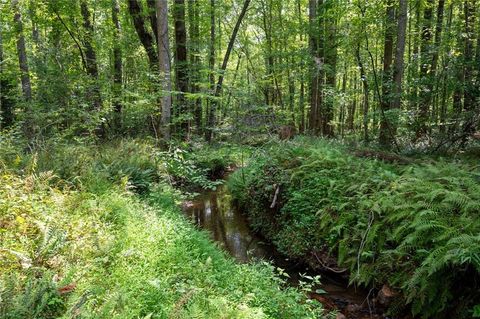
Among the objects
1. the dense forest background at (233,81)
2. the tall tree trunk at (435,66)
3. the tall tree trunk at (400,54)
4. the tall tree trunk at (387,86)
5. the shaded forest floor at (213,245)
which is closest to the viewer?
the shaded forest floor at (213,245)

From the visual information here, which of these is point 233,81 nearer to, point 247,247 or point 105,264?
point 247,247

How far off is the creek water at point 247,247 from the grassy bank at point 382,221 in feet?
0.85

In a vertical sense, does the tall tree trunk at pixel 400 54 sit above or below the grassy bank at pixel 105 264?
above

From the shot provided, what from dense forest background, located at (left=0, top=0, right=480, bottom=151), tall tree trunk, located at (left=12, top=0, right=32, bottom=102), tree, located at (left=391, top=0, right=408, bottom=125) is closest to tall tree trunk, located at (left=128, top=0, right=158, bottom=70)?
dense forest background, located at (left=0, top=0, right=480, bottom=151)

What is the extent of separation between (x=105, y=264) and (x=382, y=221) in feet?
14.2

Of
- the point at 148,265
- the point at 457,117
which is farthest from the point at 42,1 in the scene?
the point at 457,117

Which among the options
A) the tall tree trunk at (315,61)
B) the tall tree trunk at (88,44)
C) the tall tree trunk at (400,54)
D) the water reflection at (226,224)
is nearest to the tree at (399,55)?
the tall tree trunk at (400,54)

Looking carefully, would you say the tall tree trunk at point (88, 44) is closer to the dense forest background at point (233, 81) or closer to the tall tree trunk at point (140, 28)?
the dense forest background at point (233, 81)

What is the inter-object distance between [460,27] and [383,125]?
3.91 m

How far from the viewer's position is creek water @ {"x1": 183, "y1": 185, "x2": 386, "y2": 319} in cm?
528

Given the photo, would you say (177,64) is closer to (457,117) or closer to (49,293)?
(457,117)

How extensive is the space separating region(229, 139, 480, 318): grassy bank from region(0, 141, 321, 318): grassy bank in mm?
1607

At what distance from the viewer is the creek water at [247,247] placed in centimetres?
528

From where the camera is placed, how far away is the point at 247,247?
771cm
